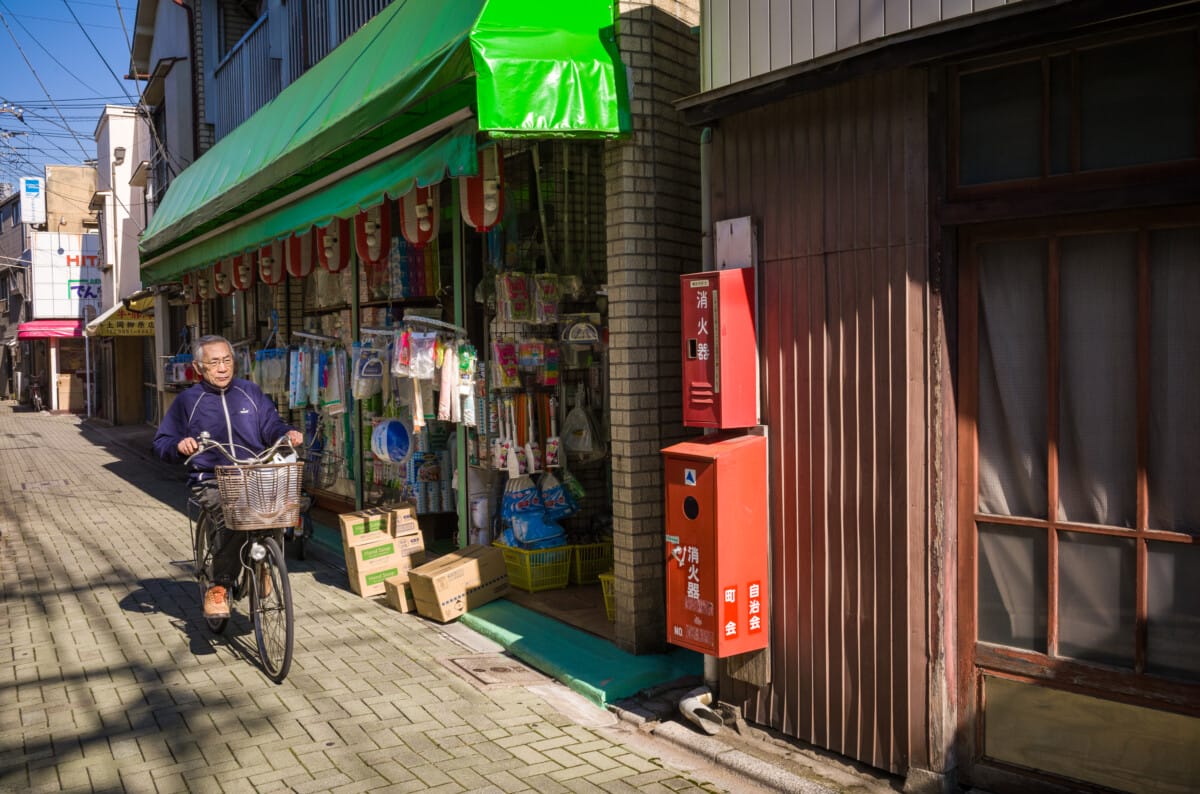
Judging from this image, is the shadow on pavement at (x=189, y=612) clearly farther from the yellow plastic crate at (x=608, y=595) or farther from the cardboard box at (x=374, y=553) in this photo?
the yellow plastic crate at (x=608, y=595)

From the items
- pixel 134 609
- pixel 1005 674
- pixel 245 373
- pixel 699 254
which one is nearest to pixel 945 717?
pixel 1005 674

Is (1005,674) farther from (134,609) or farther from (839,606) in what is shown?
(134,609)

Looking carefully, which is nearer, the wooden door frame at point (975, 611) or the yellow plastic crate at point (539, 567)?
the wooden door frame at point (975, 611)

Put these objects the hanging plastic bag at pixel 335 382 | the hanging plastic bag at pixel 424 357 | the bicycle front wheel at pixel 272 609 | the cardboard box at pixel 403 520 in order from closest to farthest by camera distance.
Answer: the bicycle front wheel at pixel 272 609 → the hanging plastic bag at pixel 424 357 → the cardboard box at pixel 403 520 → the hanging plastic bag at pixel 335 382

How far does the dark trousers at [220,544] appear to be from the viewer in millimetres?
6930

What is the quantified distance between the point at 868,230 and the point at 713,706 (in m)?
2.78

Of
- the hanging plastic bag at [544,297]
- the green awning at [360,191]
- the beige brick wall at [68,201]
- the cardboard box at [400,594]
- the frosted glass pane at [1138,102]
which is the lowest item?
the cardboard box at [400,594]

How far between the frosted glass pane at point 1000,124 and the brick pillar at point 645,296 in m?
2.34

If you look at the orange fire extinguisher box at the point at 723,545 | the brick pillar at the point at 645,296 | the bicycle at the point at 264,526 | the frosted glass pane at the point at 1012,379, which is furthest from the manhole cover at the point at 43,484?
the frosted glass pane at the point at 1012,379

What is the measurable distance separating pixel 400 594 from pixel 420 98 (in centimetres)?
388

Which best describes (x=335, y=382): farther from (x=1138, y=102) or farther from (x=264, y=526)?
(x=1138, y=102)

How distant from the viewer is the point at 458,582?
7.64 metres

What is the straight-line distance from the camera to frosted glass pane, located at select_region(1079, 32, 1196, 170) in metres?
3.77

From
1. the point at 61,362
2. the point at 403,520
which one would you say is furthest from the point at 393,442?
the point at 61,362
